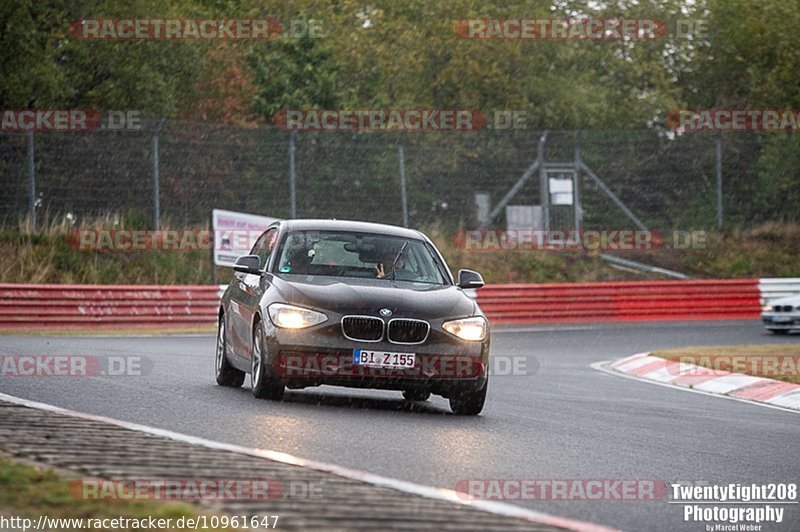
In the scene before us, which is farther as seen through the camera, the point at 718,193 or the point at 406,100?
the point at 406,100

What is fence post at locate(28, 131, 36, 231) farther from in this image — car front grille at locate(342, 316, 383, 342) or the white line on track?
car front grille at locate(342, 316, 383, 342)

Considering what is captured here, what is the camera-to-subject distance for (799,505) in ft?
26.6

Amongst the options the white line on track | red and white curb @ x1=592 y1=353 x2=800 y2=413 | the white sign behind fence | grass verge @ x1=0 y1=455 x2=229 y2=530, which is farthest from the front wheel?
the white sign behind fence

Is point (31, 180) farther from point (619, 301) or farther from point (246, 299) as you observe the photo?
point (246, 299)

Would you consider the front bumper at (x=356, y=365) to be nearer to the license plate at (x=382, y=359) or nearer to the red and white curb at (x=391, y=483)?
the license plate at (x=382, y=359)

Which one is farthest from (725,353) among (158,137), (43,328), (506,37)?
(506,37)

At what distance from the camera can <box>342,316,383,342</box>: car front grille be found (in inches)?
459

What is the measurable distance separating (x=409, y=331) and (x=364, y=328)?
35cm

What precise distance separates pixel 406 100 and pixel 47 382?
32.8m

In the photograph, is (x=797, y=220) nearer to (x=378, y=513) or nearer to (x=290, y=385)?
(x=290, y=385)

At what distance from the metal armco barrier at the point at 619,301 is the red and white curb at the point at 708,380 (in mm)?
9023

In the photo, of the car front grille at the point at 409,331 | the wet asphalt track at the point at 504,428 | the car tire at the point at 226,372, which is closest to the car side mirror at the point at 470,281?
the wet asphalt track at the point at 504,428

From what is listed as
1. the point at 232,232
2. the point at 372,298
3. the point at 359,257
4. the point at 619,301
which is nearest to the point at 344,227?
the point at 359,257

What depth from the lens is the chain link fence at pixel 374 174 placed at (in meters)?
30.1
